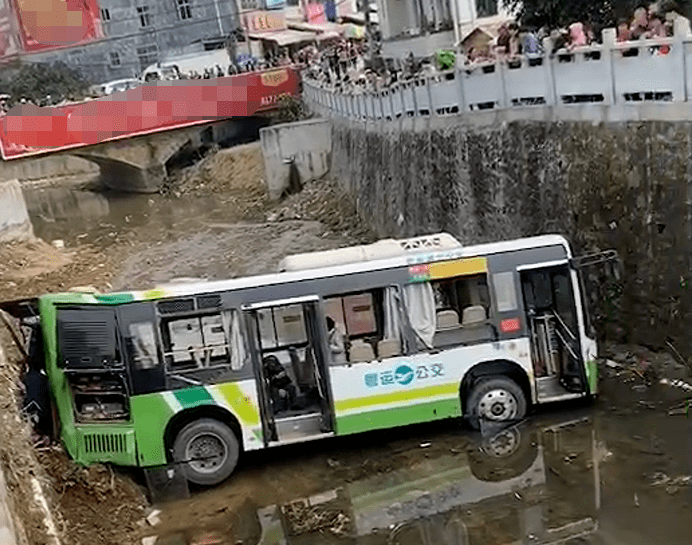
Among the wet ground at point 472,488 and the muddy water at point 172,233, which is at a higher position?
the wet ground at point 472,488

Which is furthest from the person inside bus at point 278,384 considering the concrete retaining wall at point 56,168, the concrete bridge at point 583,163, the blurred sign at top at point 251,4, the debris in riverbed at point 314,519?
the blurred sign at top at point 251,4

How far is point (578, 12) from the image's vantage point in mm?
19984

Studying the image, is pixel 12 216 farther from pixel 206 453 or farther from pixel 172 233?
pixel 206 453

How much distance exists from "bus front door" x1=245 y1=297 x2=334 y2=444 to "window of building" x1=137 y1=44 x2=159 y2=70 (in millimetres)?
53200

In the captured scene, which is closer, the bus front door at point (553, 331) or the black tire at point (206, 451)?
the black tire at point (206, 451)

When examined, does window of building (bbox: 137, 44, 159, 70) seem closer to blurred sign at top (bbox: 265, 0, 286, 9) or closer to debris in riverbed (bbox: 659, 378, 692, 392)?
blurred sign at top (bbox: 265, 0, 286, 9)

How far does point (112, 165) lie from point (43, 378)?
117 ft

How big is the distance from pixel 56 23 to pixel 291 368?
176 ft

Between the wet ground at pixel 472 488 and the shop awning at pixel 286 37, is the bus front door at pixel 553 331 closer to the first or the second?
the wet ground at pixel 472 488

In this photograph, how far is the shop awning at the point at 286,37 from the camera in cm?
5756

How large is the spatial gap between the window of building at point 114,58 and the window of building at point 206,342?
175ft

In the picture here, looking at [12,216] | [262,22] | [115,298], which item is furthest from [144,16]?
[115,298]

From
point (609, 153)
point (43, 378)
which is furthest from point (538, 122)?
point (43, 378)

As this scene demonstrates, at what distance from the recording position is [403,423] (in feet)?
37.7
